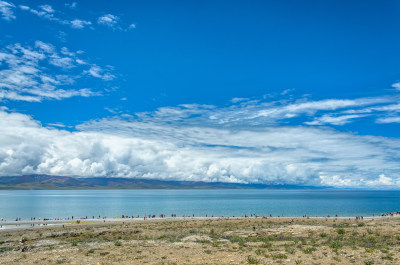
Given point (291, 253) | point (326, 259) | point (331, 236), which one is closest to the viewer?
point (326, 259)

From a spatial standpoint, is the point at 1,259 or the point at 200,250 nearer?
the point at 1,259

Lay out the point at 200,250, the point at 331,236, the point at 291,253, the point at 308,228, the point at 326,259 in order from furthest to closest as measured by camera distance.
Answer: the point at 308,228, the point at 331,236, the point at 200,250, the point at 291,253, the point at 326,259

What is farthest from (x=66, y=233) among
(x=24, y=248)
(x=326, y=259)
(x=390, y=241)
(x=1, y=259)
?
(x=390, y=241)

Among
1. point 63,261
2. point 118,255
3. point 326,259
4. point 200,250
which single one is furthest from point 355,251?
point 63,261

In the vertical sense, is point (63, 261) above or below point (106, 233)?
above

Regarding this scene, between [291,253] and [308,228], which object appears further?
[308,228]

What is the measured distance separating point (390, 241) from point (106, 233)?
128 feet

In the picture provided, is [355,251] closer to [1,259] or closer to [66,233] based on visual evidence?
[1,259]

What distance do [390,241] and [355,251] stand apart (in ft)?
29.5

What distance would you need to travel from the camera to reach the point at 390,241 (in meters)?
30.9

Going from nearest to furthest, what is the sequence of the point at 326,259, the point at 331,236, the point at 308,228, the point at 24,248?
the point at 326,259, the point at 24,248, the point at 331,236, the point at 308,228

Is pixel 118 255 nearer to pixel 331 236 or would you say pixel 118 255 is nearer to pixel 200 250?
pixel 200 250

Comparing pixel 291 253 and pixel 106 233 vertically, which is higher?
pixel 291 253

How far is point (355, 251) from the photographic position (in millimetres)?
25438
